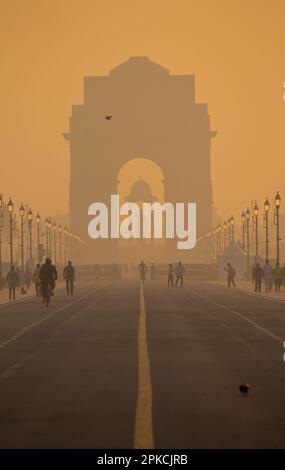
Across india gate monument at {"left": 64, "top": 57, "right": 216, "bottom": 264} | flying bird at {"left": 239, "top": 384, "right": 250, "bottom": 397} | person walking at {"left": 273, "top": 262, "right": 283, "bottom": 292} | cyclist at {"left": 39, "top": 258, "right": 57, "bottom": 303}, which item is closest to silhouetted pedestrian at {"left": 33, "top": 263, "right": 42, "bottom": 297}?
cyclist at {"left": 39, "top": 258, "right": 57, "bottom": 303}

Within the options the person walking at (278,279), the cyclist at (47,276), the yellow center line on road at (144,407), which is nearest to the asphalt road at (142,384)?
the yellow center line on road at (144,407)

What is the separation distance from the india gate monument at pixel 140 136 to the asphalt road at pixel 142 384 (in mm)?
162224

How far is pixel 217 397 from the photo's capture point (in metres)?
14.9

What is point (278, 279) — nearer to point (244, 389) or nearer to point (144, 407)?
point (244, 389)

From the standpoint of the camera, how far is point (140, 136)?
197m

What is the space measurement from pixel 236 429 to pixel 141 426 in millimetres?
895

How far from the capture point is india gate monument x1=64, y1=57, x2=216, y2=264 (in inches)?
7653

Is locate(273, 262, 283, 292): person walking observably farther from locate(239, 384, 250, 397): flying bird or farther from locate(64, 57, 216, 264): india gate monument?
locate(64, 57, 216, 264): india gate monument

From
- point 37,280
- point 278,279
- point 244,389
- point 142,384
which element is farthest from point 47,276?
point 244,389

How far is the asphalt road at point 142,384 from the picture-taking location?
38.6 feet

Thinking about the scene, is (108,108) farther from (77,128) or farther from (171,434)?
(171,434)

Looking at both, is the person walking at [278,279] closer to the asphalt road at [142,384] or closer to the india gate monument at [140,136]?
the asphalt road at [142,384]

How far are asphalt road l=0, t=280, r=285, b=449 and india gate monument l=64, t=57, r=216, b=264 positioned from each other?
162 metres
